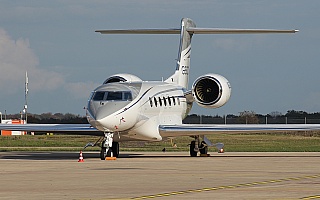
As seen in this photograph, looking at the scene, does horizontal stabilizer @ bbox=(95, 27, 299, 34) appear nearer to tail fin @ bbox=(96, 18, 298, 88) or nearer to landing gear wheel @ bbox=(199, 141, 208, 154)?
tail fin @ bbox=(96, 18, 298, 88)

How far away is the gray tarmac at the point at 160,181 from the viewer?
1650 cm

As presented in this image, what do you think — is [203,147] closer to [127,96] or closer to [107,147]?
[127,96]

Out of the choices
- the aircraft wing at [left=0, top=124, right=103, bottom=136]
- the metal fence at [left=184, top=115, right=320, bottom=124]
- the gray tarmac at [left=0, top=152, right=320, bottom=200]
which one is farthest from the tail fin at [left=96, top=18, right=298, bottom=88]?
the metal fence at [left=184, top=115, right=320, bottom=124]

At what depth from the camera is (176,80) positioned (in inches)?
1650

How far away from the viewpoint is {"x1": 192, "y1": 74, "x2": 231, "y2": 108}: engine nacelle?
3816 centimetres

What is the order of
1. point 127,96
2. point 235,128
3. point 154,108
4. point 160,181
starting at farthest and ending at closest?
point 154,108, point 235,128, point 127,96, point 160,181

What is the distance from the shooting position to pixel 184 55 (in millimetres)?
42875

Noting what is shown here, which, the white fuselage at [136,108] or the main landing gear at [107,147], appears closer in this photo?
the main landing gear at [107,147]

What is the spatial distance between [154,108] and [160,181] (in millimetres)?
16605

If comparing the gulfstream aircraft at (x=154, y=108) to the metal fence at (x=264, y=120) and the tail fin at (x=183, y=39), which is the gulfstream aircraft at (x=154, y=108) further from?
the metal fence at (x=264, y=120)

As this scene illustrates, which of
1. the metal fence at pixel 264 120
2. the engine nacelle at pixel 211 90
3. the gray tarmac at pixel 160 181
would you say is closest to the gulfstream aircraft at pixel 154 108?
the engine nacelle at pixel 211 90

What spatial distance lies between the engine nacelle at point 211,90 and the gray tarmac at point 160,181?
34.3ft

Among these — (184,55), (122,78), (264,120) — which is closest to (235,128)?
(122,78)

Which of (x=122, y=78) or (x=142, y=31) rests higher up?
(x=142, y=31)
